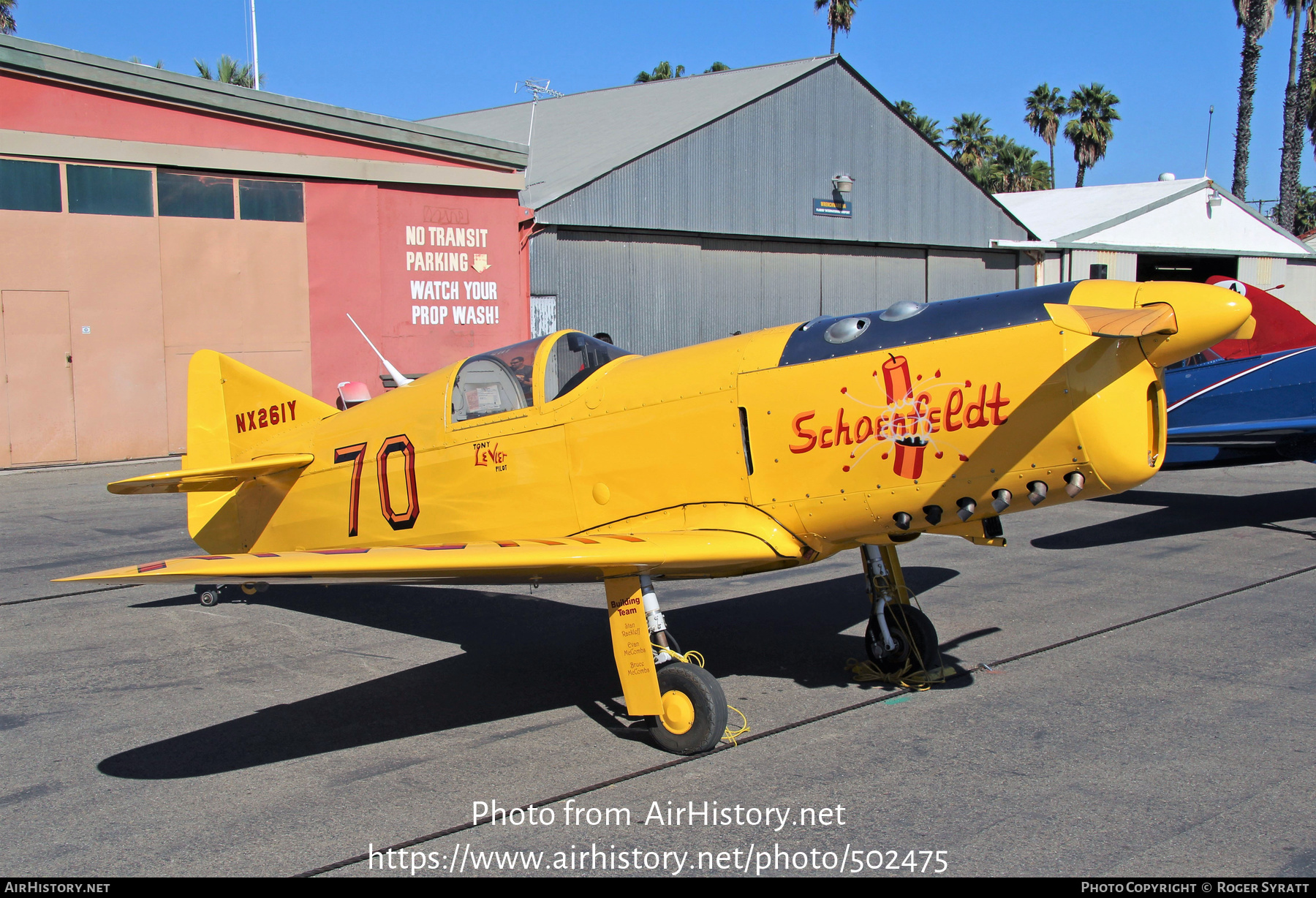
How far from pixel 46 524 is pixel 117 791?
7.82 m

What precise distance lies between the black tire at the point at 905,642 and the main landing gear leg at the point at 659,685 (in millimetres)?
1335

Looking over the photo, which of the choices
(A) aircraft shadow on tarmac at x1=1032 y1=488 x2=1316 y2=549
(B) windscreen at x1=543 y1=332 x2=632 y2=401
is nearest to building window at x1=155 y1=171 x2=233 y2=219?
(B) windscreen at x1=543 y1=332 x2=632 y2=401

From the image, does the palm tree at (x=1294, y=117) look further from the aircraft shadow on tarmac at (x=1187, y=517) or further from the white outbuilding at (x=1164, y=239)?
the aircraft shadow on tarmac at (x=1187, y=517)

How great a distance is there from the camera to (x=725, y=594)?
7.82 meters

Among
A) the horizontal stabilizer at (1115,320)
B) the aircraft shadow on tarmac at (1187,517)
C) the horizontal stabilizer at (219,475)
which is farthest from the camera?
the aircraft shadow on tarmac at (1187,517)

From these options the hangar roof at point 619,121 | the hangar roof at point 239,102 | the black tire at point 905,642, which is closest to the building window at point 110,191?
the hangar roof at point 239,102

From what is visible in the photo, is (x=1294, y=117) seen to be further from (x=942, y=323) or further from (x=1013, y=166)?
(x=942, y=323)

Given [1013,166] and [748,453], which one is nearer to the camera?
[748,453]

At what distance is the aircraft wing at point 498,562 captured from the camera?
3.98 meters

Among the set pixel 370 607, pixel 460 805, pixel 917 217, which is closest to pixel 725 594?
pixel 370 607

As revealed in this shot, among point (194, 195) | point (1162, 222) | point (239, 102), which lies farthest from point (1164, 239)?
point (194, 195)

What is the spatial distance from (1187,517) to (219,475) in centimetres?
974

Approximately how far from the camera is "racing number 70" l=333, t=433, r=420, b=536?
19.6ft

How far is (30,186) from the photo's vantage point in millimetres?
14008
